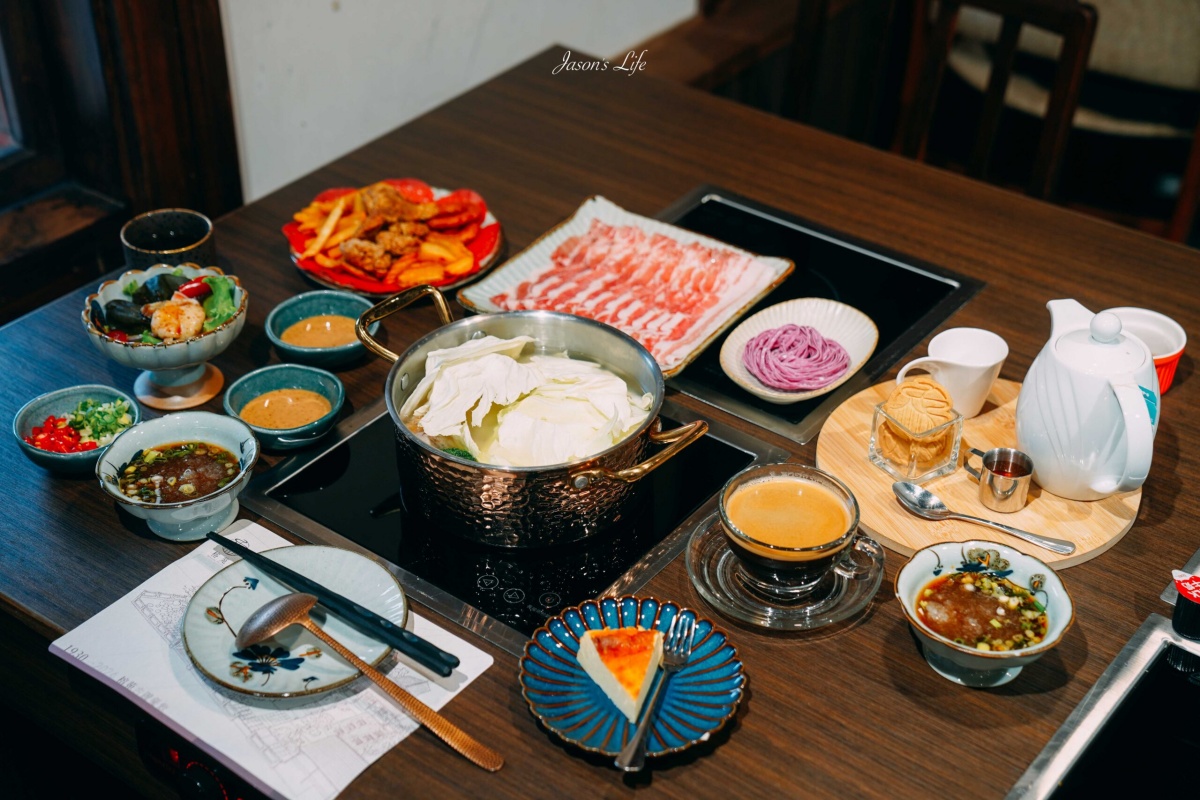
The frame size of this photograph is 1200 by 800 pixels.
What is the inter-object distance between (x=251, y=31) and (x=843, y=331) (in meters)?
1.51

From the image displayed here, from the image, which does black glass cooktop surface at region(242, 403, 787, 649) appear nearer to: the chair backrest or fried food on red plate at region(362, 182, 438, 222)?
fried food on red plate at region(362, 182, 438, 222)

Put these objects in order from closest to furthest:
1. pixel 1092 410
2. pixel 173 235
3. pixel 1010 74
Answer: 1. pixel 1092 410
2. pixel 173 235
3. pixel 1010 74

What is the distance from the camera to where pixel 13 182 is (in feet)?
7.63

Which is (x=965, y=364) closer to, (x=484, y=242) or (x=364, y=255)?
(x=484, y=242)

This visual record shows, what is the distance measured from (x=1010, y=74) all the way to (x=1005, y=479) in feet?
3.77

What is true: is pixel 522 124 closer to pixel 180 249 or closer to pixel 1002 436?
pixel 180 249

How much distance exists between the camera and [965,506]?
1.47m

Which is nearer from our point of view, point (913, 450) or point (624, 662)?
point (624, 662)

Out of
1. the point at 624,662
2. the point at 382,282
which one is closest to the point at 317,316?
the point at 382,282

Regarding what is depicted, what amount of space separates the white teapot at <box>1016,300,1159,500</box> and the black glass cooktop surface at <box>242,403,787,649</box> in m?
0.33

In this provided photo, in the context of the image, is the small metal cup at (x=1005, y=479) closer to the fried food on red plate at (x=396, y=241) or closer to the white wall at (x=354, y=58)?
the fried food on red plate at (x=396, y=241)

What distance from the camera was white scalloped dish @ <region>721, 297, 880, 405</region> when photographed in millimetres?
1666

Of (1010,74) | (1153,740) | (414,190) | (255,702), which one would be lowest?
(1153,740)

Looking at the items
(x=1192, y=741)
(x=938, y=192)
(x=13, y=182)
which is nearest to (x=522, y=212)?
(x=938, y=192)
